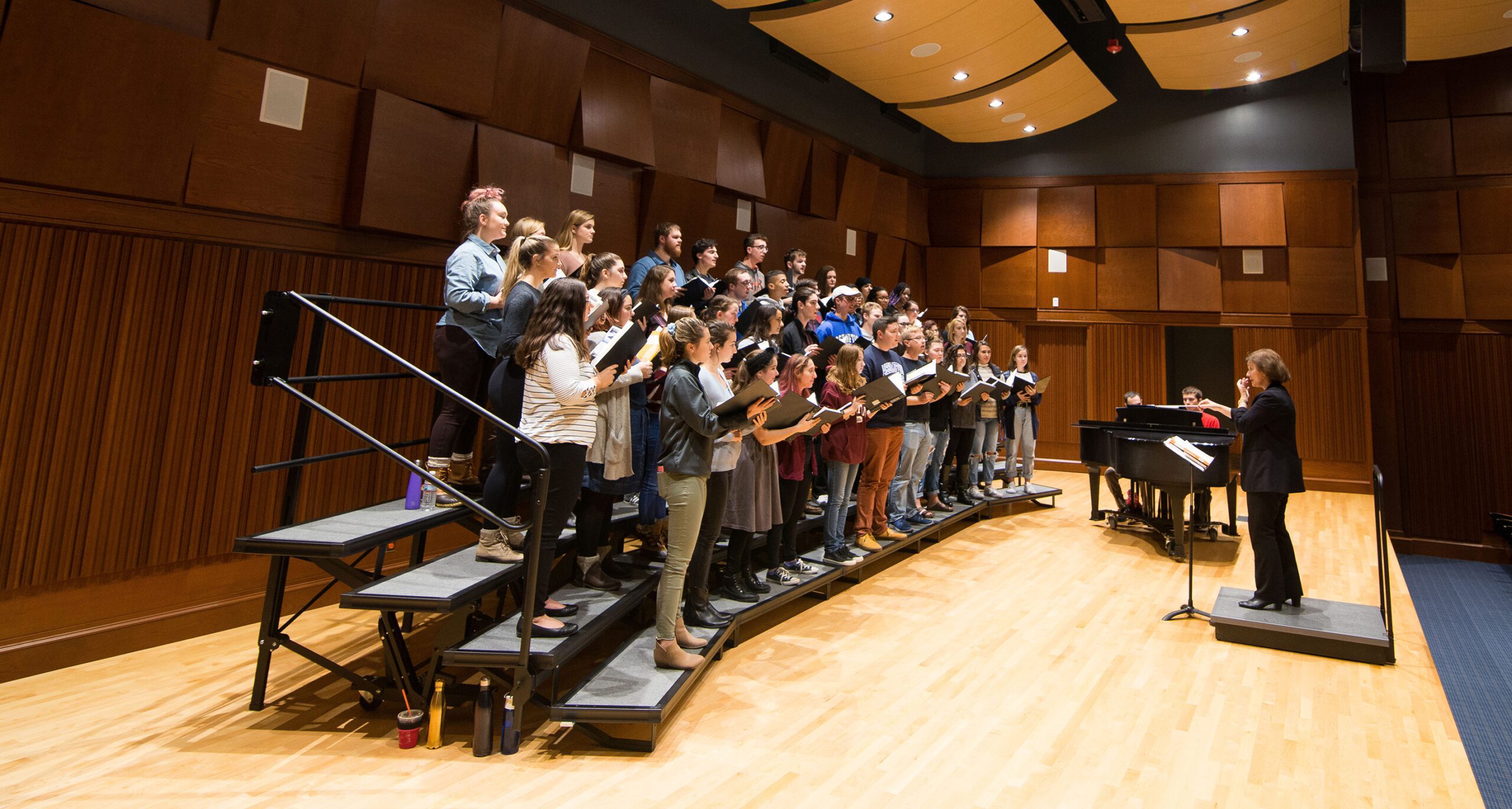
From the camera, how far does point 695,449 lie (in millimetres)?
2525

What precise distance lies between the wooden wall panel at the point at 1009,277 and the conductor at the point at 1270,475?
213 inches

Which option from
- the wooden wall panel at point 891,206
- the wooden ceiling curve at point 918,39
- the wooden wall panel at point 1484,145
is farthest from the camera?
the wooden wall panel at point 891,206

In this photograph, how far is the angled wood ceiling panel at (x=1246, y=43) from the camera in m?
6.08

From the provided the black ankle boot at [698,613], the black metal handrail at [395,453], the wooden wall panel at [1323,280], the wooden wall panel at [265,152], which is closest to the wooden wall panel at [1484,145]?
the wooden wall panel at [1323,280]

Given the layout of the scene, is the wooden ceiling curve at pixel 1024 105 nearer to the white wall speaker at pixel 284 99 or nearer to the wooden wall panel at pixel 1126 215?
the wooden wall panel at pixel 1126 215

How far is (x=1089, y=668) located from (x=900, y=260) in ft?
20.0

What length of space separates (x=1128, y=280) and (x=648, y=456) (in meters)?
7.11

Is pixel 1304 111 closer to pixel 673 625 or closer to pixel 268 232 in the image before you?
pixel 673 625

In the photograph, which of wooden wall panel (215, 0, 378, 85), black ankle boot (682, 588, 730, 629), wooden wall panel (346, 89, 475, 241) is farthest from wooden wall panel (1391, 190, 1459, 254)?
wooden wall panel (215, 0, 378, 85)

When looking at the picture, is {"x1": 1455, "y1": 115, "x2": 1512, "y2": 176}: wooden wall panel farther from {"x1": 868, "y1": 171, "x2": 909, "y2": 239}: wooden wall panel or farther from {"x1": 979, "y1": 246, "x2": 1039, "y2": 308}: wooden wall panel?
{"x1": 868, "y1": 171, "x2": 909, "y2": 239}: wooden wall panel

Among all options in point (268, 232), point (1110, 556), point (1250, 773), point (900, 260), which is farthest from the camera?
point (900, 260)

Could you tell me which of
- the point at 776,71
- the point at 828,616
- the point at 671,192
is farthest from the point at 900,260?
the point at 828,616

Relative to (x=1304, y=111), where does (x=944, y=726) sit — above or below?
below

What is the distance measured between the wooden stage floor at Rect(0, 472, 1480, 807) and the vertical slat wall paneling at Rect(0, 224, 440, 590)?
19.4 inches
